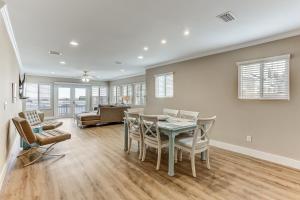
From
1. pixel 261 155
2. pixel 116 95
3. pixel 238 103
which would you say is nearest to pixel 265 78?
pixel 238 103

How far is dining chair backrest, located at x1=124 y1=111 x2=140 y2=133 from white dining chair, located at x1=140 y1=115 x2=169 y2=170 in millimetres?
187

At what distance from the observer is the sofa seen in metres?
6.76

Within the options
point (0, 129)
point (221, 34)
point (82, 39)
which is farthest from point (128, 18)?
point (0, 129)

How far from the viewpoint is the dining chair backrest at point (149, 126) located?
294 cm

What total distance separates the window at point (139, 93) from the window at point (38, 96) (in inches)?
197

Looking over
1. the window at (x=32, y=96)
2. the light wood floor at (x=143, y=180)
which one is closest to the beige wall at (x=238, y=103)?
the light wood floor at (x=143, y=180)

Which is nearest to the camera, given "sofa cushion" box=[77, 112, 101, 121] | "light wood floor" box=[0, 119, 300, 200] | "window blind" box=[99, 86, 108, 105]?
"light wood floor" box=[0, 119, 300, 200]

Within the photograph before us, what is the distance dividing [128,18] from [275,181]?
3.37 m

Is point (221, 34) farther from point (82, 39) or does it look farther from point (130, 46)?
point (82, 39)

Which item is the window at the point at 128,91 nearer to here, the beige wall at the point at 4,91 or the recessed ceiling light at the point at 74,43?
the recessed ceiling light at the point at 74,43

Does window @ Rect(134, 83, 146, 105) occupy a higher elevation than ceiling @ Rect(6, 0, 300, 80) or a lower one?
lower

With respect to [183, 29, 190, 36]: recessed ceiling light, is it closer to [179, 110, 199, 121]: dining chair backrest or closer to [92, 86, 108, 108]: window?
[179, 110, 199, 121]: dining chair backrest

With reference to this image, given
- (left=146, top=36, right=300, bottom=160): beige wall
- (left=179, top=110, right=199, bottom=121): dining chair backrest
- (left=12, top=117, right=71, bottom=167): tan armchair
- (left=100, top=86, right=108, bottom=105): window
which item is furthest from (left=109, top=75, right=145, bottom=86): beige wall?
(left=12, top=117, right=71, bottom=167): tan armchair

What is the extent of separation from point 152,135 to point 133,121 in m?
0.60
